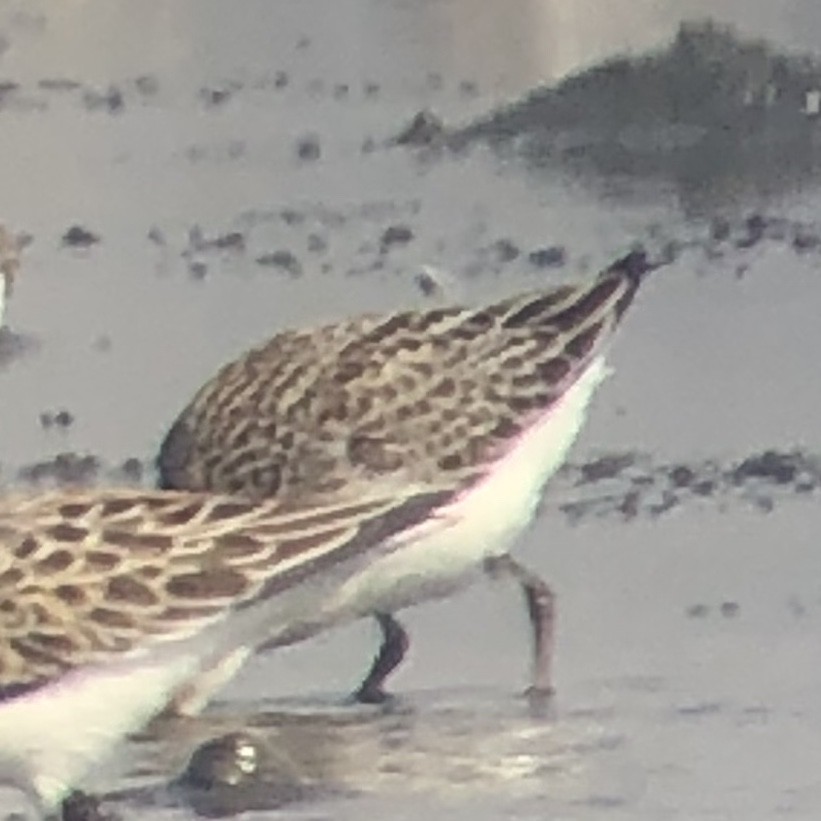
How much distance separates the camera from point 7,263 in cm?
128

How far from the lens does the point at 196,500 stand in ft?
3.45

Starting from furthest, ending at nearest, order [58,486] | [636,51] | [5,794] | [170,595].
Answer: [636,51] < [58,486] < [5,794] < [170,595]

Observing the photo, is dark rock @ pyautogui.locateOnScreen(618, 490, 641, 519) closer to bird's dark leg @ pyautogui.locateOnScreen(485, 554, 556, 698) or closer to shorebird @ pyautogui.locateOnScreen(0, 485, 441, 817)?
bird's dark leg @ pyautogui.locateOnScreen(485, 554, 556, 698)

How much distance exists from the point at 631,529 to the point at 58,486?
32 centimetres

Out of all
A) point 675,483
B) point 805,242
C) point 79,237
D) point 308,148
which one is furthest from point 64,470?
point 805,242

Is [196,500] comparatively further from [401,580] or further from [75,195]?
[75,195]

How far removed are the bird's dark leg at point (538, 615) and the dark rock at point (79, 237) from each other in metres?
0.31

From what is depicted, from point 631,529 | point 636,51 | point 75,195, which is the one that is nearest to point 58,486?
point 75,195

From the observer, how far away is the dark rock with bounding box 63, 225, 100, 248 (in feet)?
4.22

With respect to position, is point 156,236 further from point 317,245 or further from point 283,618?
point 283,618

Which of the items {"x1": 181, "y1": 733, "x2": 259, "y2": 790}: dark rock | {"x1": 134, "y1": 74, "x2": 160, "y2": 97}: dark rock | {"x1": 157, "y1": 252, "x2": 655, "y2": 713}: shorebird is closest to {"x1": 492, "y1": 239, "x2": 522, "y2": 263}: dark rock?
{"x1": 157, "y1": 252, "x2": 655, "y2": 713}: shorebird

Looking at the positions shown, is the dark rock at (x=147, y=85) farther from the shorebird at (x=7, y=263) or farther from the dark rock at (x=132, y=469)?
the dark rock at (x=132, y=469)

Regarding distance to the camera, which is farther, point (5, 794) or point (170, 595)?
point (5, 794)

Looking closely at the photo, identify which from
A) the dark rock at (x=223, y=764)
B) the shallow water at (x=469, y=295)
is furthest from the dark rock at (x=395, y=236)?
the dark rock at (x=223, y=764)
